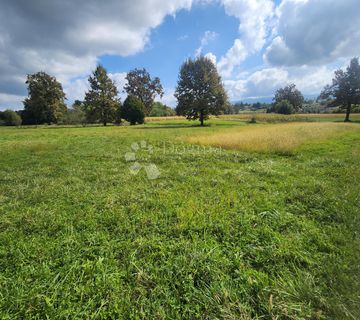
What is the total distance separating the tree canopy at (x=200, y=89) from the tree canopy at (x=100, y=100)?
14.7 m

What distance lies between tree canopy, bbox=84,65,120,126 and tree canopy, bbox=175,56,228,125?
14.7 meters

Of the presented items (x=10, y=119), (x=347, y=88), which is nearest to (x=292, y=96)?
(x=347, y=88)

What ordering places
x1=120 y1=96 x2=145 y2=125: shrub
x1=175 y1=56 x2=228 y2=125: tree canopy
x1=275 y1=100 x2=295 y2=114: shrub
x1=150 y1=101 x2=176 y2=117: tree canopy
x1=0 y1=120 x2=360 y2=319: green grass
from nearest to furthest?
x1=0 y1=120 x2=360 y2=319: green grass, x1=175 y1=56 x2=228 y2=125: tree canopy, x1=120 y1=96 x2=145 y2=125: shrub, x1=275 y1=100 x2=295 y2=114: shrub, x1=150 y1=101 x2=176 y2=117: tree canopy

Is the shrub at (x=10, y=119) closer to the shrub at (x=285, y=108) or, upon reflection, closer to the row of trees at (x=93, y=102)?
the row of trees at (x=93, y=102)

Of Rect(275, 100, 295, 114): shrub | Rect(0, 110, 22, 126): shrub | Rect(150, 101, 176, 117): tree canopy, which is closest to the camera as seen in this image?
Rect(0, 110, 22, 126): shrub

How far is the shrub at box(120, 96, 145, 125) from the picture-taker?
135ft

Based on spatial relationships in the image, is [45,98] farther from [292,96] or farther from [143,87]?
[292,96]

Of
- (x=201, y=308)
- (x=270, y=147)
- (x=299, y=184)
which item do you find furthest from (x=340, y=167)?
(x=201, y=308)

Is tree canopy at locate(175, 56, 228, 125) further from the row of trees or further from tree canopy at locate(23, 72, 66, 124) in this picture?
tree canopy at locate(23, 72, 66, 124)

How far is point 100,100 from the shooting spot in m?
41.5

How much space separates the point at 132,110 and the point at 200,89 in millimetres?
13915

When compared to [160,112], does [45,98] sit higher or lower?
higher

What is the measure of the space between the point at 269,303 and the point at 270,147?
1039 cm

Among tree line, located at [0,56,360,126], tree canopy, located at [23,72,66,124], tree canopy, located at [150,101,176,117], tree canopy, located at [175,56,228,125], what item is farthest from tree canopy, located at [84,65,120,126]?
tree canopy, located at [150,101,176,117]
